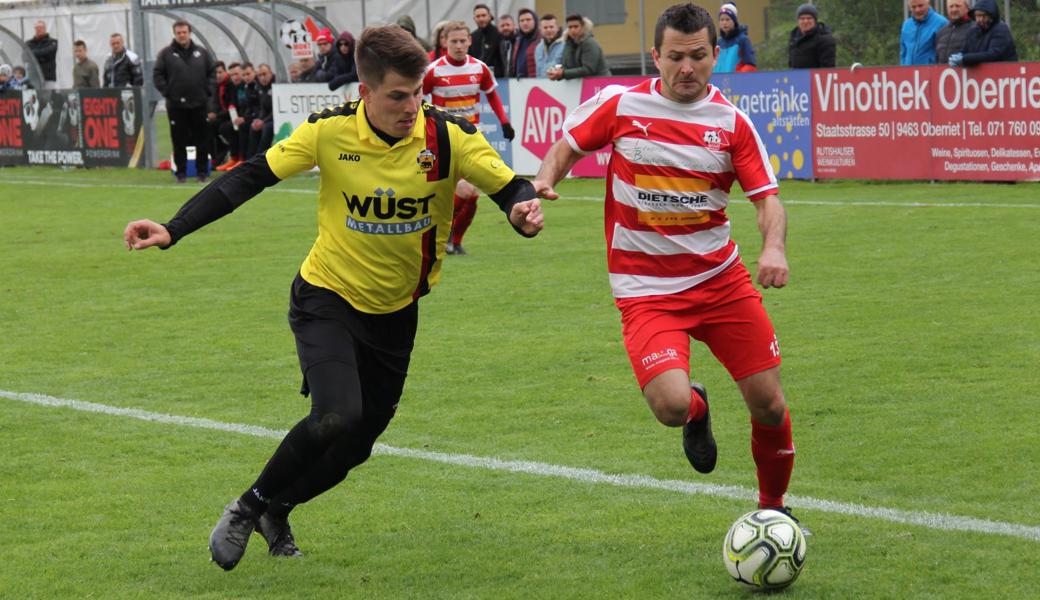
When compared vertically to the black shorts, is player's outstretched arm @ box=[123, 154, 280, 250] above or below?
above

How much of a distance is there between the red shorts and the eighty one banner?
22525 millimetres

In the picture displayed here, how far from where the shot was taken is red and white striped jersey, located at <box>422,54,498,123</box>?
47.7 ft

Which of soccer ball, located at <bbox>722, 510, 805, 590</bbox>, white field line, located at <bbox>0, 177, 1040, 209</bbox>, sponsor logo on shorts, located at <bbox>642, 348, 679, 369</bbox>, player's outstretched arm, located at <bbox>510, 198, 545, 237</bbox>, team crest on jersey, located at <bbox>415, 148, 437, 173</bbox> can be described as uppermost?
team crest on jersey, located at <bbox>415, 148, 437, 173</bbox>

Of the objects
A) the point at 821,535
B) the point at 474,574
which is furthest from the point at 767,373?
the point at 474,574

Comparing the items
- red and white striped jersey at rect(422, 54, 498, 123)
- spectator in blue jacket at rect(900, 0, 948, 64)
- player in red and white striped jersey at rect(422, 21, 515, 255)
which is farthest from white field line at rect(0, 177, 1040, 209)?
red and white striped jersey at rect(422, 54, 498, 123)

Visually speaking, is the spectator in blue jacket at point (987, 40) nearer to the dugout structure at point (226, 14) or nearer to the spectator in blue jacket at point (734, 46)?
the spectator in blue jacket at point (734, 46)

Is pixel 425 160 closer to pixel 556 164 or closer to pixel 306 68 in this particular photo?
pixel 556 164

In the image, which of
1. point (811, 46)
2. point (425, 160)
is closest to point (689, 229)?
point (425, 160)

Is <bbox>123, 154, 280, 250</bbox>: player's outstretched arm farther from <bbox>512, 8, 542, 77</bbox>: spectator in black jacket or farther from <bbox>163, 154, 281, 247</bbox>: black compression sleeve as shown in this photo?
<bbox>512, 8, 542, 77</bbox>: spectator in black jacket

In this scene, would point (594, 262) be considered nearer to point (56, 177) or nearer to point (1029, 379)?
point (1029, 379)

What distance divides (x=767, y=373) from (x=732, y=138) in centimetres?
82

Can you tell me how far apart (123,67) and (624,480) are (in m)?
22.8

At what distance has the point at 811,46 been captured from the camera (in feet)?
61.3

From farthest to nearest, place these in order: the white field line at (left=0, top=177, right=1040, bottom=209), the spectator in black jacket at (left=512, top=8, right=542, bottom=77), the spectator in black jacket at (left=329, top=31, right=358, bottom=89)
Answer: the spectator in black jacket at (left=329, top=31, right=358, bottom=89) → the spectator in black jacket at (left=512, top=8, right=542, bottom=77) → the white field line at (left=0, top=177, right=1040, bottom=209)
